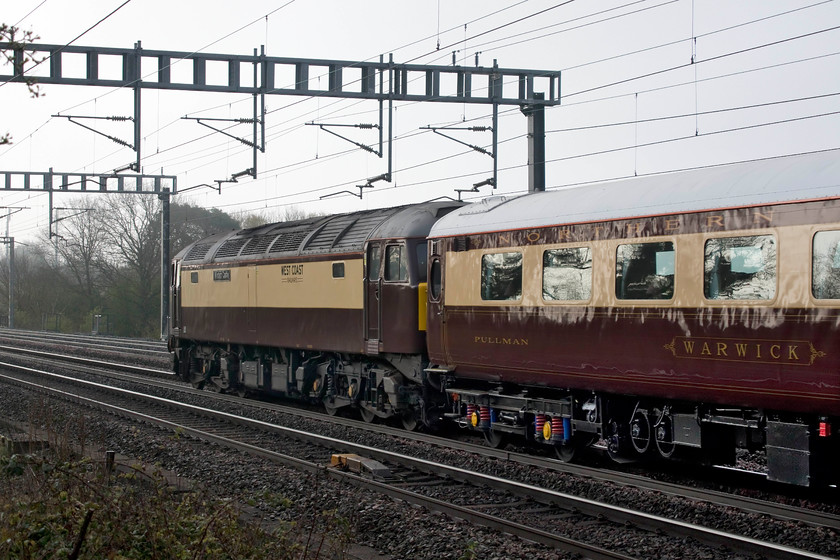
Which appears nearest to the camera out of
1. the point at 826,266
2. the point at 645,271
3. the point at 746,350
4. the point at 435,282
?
the point at 826,266

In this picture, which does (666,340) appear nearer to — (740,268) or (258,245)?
(740,268)

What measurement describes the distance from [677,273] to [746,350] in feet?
3.82

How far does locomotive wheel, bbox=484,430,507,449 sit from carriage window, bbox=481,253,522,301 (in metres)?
2.07

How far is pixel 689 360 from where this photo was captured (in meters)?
9.74

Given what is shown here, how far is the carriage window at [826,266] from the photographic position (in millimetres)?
8320

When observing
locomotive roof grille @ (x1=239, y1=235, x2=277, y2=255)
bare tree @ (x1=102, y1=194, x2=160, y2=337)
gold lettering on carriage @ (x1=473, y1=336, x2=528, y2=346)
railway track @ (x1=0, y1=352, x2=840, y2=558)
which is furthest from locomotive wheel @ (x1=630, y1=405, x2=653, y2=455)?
bare tree @ (x1=102, y1=194, x2=160, y2=337)

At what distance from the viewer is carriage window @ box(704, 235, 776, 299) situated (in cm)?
895

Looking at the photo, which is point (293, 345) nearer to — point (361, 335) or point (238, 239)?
point (361, 335)

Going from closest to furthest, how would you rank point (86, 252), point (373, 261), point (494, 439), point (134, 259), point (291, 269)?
point (494, 439) < point (373, 261) < point (291, 269) < point (134, 259) < point (86, 252)

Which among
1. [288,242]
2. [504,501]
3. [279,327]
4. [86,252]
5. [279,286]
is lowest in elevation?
[504,501]

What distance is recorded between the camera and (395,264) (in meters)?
14.9

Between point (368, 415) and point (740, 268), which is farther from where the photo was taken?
point (368, 415)

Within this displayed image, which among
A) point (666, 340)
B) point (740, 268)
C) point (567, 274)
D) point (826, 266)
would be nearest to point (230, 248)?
point (567, 274)

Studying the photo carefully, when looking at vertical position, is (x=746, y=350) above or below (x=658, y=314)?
below
